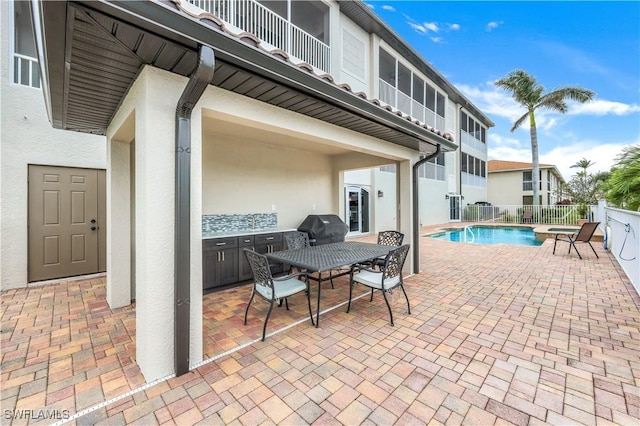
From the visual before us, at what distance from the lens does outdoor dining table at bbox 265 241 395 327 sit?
3.60 meters

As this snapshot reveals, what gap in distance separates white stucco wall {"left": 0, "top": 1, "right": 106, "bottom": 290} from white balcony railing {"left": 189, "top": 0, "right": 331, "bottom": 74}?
11.9 ft

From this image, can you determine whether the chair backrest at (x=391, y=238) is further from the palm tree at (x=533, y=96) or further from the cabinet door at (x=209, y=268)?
the palm tree at (x=533, y=96)

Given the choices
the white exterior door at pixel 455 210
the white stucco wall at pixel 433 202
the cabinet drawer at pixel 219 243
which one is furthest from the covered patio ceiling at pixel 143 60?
the white exterior door at pixel 455 210

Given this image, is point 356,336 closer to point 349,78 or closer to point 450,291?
point 450,291

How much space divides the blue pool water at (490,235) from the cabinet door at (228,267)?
34.1 ft

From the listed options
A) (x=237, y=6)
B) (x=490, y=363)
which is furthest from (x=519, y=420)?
(x=237, y=6)

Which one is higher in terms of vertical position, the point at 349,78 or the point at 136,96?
the point at 349,78

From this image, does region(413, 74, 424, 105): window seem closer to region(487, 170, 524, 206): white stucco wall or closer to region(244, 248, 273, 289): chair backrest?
region(244, 248, 273, 289): chair backrest

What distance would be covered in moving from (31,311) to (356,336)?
187 inches

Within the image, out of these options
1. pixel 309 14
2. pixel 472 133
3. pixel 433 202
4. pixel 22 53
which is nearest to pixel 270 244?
pixel 22 53

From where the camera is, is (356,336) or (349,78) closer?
(356,336)

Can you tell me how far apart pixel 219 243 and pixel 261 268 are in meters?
2.04

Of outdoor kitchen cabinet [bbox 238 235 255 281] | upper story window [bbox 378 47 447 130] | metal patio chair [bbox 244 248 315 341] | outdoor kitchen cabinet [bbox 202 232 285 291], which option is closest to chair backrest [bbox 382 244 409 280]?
metal patio chair [bbox 244 248 315 341]

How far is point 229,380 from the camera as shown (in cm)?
247
